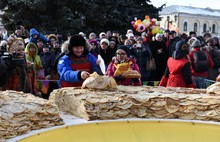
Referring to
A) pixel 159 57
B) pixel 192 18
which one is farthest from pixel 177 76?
pixel 192 18

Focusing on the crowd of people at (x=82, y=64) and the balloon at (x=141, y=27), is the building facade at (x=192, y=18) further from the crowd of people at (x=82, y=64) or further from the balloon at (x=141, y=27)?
the crowd of people at (x=82, y=64)

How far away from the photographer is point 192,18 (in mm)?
51969

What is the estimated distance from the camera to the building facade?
167ft

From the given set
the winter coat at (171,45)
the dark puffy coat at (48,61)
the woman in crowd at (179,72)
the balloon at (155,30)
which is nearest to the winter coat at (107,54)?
the dark puffy coat at (48,61)

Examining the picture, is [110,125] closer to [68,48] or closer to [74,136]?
[74,136]

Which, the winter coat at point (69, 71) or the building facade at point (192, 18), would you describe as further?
the building facade at point (192, 18)

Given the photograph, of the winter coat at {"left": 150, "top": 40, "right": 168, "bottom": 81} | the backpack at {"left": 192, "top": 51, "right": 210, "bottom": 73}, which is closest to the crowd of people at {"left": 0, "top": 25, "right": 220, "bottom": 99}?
the backpack at {"left": 192, "top": 51, "right": 210, "bottom": 73}

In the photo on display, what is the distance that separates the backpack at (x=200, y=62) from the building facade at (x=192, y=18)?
44273 millimetres

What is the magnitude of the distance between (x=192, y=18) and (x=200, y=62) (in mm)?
47549

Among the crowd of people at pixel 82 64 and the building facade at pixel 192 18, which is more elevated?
the building facade at pixel 192 18

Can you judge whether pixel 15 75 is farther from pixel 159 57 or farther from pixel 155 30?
pixel 155 30

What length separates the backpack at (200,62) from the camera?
6098 millimetres

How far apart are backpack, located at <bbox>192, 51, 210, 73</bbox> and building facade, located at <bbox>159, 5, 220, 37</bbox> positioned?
44273 mm

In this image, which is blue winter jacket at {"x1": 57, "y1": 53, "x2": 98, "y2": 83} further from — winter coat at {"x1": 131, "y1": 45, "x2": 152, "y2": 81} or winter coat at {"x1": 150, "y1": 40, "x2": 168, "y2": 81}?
winter coat at {"x1": 150, "y1": 40, "x2": 168, "y2": 81}
